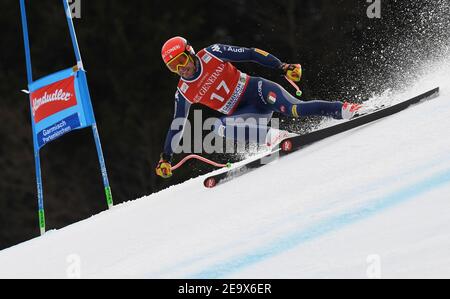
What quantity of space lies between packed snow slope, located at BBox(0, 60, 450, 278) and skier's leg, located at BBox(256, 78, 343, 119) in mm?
210

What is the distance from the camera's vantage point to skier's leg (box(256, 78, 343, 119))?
18.9ft

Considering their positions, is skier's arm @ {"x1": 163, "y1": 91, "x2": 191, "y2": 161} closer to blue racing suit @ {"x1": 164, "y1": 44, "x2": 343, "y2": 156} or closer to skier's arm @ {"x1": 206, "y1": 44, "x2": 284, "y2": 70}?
blue racing suit @ {"x1": 164, "y1": 44, "x2": 343, "y2": 156}

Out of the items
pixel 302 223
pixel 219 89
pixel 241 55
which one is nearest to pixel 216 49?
pixel 241 55

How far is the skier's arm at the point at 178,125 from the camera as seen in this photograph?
20.0ft

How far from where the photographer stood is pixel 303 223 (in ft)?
13.8

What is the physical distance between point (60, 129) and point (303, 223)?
10.9 ft

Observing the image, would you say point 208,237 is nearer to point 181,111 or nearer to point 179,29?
point 181,111

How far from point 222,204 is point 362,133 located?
1111 millimetres

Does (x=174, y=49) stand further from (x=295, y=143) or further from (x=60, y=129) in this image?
(x=60, y=129)

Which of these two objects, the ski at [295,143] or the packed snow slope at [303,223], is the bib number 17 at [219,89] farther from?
the packed snow slope at [303,223]

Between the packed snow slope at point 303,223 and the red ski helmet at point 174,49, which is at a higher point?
the red ski helmet at point 174,49

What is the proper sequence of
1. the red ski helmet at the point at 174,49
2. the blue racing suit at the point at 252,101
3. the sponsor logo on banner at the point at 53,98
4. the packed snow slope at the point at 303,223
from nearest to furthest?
the packed snow slope at the point at 303,223 → the red ski helmet at the point at 174,49 → the blue racing suit at the point at 252,101 → the sponsor logo on banner at the point at 53,98
